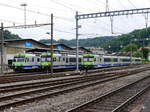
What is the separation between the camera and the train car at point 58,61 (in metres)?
44.6

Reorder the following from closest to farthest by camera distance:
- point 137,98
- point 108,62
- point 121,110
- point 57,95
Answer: point 121,110, point 137,98, point 57,95, point 108,62

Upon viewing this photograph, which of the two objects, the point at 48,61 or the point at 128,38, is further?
the point at 128,38

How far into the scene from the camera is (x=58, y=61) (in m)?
46.2

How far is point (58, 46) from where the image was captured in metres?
75.0

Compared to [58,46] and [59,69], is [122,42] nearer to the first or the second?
[58,46]

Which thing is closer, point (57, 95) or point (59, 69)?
point (57, 95)

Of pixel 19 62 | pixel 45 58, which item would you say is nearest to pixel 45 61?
pixel 45 58

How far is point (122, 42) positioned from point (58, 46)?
28503mm

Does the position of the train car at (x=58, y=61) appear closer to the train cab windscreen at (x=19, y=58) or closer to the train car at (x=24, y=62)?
the train car at (x=24, y=62)

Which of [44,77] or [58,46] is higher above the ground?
[58,46]

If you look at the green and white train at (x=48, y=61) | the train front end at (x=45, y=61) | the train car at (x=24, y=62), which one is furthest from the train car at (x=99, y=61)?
the train car at (x=24, y=62)

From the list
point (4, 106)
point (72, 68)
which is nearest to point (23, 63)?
point (72, 68)

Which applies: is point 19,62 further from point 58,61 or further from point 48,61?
point 58,61

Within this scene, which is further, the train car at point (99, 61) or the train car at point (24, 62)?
the train car at point (99, 61)
